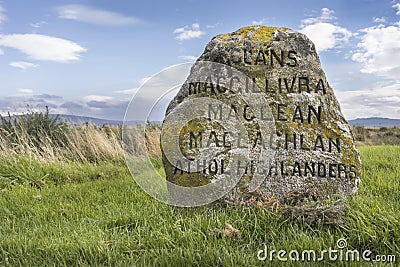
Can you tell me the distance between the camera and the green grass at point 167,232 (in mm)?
3230

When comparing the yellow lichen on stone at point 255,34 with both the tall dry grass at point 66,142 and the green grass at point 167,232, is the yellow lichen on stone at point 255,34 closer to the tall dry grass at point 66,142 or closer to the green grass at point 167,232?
the green grass at point 167,232

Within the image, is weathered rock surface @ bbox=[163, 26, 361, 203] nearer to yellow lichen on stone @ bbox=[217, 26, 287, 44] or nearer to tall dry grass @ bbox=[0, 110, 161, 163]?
yellow lichen on stone @ bbox=[217, 26, 287, 44]

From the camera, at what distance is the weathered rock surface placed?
4.24 meters

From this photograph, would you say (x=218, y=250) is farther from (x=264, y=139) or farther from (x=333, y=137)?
(x=333, y=137)

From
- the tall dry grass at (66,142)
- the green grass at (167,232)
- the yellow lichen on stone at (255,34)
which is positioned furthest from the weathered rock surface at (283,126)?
the tall dry grass at (66,142)

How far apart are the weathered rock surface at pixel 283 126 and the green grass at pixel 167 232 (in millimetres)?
398

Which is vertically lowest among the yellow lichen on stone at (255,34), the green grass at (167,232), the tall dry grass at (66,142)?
the green grass at (167,232)

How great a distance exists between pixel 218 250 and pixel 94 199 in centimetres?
286

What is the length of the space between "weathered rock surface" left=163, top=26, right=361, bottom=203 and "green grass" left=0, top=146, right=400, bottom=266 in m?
0.40

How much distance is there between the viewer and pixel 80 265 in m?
3.16

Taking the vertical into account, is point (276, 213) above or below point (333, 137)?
below

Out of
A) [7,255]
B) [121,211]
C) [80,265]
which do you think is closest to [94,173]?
[121,211]

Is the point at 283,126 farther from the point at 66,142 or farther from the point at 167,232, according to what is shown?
the point at 66,142

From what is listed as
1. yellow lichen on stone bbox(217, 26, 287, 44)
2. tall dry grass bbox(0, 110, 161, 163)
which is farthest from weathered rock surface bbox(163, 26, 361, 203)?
tall dry grass bbox(0, 110, 161, 163)
